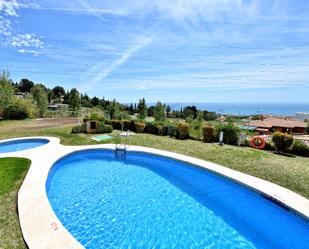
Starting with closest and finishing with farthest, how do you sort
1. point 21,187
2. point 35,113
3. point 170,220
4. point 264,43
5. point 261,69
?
point 170,220 < point 21,187 < point 264,43 < point 261,69 < point 35,113

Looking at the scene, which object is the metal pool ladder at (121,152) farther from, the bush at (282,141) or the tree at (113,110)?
the tree at (113,110)

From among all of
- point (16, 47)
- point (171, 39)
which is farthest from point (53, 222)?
point (16, 47)

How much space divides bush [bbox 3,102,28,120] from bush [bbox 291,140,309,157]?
2407 centimetres

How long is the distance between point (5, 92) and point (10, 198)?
2216cm

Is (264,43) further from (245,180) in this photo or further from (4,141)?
(4,141)

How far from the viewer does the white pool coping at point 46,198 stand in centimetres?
475

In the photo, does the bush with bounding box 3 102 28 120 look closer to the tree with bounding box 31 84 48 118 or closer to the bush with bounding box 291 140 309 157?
the tree with bounding box 31 84 48 118

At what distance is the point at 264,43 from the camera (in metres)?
16.4

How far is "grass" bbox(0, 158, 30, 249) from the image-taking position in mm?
4770

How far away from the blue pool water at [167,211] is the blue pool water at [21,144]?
16.1ft

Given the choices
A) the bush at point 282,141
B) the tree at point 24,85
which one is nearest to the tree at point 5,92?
the bush at point 282,141

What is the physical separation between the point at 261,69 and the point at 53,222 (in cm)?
1985

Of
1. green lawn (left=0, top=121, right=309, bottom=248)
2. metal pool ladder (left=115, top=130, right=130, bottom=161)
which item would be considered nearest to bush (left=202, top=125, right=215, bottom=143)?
green lawn (left=0, top=121, right=309, bottom=248)

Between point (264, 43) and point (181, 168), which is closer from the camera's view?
point (181, 168)
